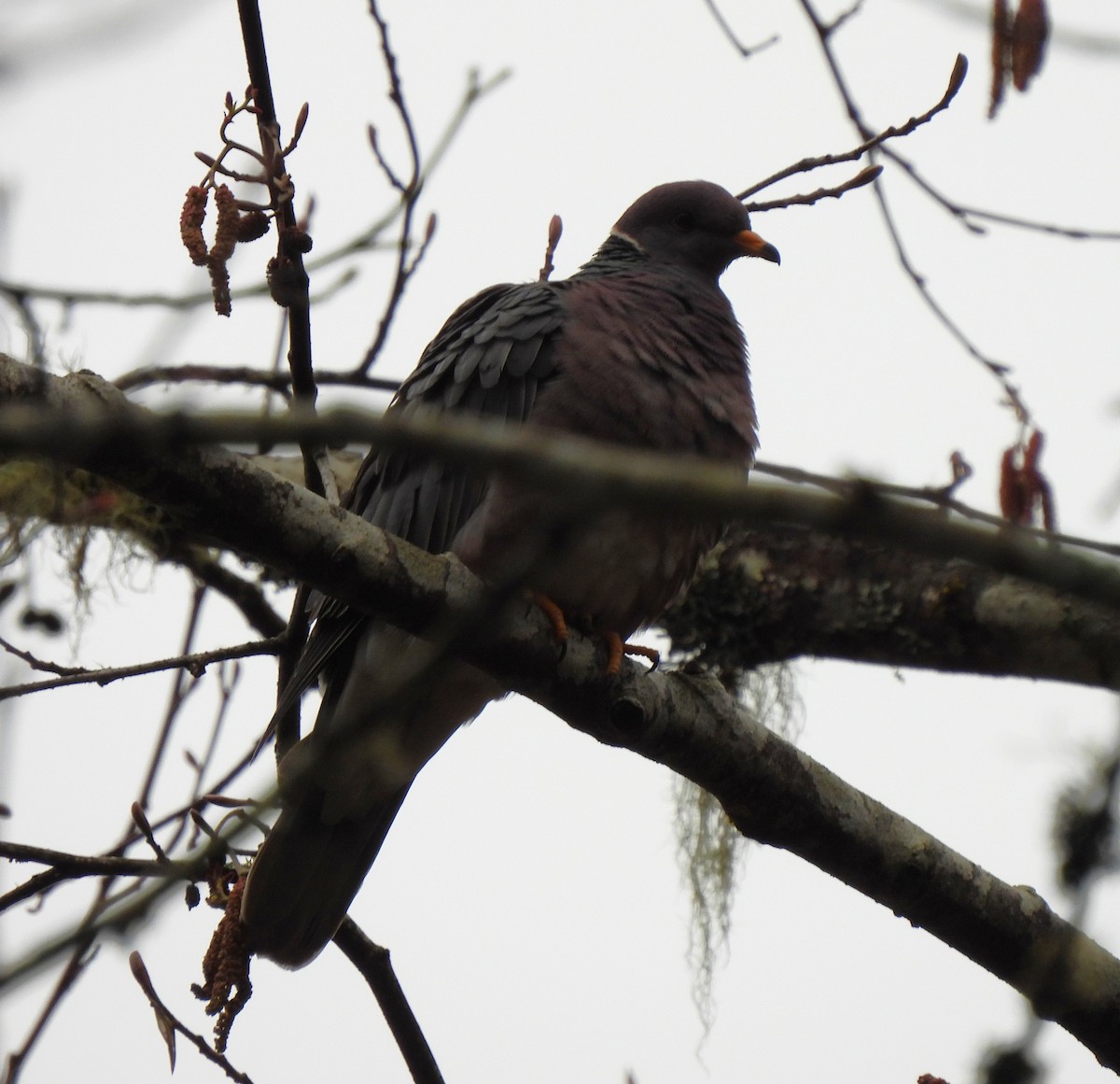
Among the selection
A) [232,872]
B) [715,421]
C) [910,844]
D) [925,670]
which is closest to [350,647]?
[232,872]

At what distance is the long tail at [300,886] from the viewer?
10.8ft

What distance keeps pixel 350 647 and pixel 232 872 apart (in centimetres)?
78

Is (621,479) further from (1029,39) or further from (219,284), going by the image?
(1029,39)

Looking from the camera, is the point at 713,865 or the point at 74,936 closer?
the point at 74,936

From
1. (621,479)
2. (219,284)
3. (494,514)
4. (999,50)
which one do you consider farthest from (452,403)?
(621,479)

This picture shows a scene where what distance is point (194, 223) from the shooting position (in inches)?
93.3

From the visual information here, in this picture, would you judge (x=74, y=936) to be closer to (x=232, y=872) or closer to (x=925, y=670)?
(x=232, y=872)

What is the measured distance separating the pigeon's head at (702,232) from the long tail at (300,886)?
2004 mm

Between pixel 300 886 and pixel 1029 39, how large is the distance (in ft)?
7.88

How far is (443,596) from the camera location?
2.28m

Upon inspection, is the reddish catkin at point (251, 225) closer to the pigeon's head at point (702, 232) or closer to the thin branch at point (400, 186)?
the thin branch at point (400, 186)

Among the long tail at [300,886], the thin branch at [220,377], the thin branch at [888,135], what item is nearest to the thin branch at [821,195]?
the thin branch at [888,135]

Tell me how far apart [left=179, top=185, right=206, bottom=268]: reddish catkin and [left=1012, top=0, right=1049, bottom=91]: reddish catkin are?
147 cm

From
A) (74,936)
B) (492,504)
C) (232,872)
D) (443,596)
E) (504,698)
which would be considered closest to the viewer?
(74,936)
